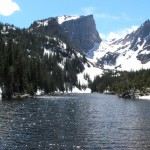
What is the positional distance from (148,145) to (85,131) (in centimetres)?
1355

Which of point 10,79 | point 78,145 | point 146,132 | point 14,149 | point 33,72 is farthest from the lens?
point 33,72

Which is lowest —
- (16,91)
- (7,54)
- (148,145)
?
(148,145)

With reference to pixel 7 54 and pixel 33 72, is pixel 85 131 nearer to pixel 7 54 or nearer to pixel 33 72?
pixel 7 54

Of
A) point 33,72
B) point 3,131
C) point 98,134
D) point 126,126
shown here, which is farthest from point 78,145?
point 33,72

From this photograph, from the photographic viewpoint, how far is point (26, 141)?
49.4 meters

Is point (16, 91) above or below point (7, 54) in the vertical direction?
below

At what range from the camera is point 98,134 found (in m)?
57.7

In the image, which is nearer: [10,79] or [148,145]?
[148,145]

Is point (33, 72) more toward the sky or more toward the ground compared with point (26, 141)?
more toward the sky

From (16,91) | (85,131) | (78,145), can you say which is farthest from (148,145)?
(16,91)

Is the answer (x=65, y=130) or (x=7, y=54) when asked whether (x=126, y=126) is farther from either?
(x=7, y=54)

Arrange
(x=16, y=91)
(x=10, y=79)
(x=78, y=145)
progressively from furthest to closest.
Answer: (x=16, y=91)
(x=10, y=79)
(x=78, y=145)

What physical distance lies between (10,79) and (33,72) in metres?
54.5

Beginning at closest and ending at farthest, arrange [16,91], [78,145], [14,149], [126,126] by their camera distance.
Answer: [14,149] < [78,145] < [126,126] < [16,91]
